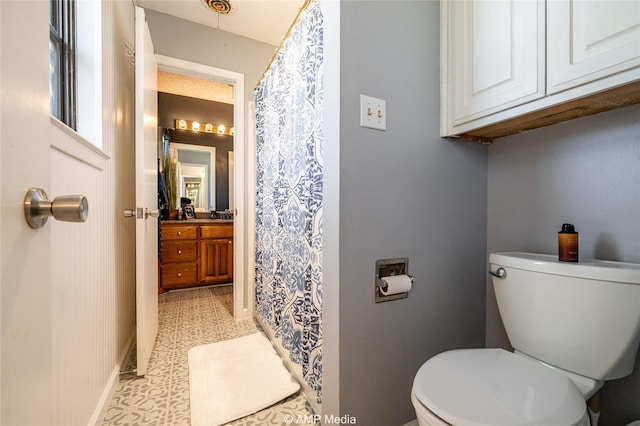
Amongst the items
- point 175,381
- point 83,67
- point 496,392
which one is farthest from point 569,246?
point 83,67

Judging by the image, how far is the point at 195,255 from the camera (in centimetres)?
301

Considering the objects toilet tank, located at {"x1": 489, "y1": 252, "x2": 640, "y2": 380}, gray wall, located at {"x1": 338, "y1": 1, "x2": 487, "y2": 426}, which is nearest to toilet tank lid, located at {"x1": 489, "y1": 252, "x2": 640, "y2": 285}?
toilet tank, located at {"x1": 489, "y1": 252, "x2": 640, "y2": 380}

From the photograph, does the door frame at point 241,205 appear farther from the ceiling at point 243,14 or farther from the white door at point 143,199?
the white door at point 143,199

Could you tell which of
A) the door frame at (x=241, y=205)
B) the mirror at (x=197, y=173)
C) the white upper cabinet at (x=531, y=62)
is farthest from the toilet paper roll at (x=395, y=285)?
the mirror at (x=197, y=173)

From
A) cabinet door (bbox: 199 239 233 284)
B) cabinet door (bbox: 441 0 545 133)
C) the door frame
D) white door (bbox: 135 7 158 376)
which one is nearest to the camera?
cabinet door (bbox: 441 0 545 133)

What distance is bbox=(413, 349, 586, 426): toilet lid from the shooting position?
1.98 feet

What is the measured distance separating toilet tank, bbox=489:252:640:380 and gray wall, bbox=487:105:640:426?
6.0 inches

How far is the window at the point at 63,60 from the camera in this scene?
0.98m

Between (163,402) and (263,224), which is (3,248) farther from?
(263,224)

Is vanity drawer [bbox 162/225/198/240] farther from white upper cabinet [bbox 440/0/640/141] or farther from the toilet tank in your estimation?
the toilet tank

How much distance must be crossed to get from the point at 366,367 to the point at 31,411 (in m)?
0.85

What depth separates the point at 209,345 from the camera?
177 centimetres

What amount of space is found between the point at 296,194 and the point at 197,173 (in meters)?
2.67

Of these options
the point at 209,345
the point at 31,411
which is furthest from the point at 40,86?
the point at 209,345
